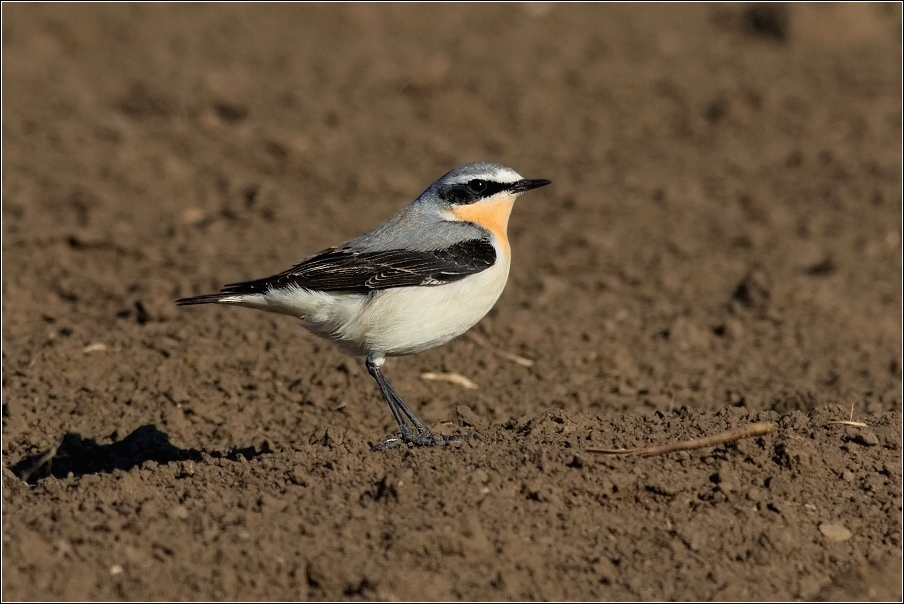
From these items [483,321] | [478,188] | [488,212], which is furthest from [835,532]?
[483,321]

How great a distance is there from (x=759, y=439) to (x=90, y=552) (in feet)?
12.3

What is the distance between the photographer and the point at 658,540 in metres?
6.07

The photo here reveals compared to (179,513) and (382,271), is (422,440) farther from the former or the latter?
(179,513)

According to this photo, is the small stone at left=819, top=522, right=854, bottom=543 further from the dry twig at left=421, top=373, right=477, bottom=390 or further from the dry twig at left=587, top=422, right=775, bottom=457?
the dry twig at left=421, top=373, right=477, bottom=390

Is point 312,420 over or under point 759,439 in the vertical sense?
under

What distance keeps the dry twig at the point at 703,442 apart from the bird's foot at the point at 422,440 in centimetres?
103

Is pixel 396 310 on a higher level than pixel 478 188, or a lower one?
lower

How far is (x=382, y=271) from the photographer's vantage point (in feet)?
26.5

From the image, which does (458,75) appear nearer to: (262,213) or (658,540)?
(262,213)

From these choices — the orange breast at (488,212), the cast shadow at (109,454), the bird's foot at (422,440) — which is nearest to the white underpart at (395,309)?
the orange breast at (488,212)

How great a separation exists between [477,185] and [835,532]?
3677 mm

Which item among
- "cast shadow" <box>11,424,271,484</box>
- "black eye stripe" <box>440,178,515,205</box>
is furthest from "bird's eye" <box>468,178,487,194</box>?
"cast shadow" <box>11,424,271,484</box>

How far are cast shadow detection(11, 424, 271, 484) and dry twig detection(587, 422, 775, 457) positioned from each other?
2.82 m

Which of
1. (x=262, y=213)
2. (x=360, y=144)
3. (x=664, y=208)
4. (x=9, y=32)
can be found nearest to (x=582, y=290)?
(x=664, y=208)
